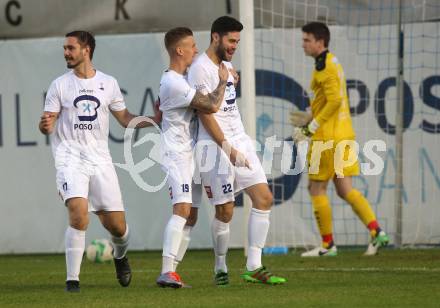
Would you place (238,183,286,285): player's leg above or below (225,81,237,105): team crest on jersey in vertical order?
below

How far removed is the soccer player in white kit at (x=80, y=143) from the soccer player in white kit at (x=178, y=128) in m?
0.28

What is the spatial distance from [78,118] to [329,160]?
164 inches

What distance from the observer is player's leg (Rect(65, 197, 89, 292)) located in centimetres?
861

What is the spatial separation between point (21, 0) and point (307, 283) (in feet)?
23.0

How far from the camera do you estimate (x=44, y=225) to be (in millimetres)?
14266

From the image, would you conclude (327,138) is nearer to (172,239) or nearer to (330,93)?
(330,93)

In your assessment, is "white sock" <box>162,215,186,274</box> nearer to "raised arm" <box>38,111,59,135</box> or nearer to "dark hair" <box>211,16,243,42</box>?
"raised arm" <box>38,111,59,135</box>

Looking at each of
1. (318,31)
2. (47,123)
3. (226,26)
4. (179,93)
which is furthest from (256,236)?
(318,31)

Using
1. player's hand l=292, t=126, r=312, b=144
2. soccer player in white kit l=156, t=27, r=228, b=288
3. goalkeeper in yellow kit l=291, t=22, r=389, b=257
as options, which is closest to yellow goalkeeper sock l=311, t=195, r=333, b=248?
goalkeeper in yellow kit l=291, t=22, r=389, b=257

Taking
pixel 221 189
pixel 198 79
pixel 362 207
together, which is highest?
pixel 198 79

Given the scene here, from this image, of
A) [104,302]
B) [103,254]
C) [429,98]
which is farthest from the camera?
[429,98]

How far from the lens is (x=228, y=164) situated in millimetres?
8891

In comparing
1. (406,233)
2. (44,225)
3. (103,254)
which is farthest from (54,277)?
(406,233)

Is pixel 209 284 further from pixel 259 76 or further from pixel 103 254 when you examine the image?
pixel 259 76
